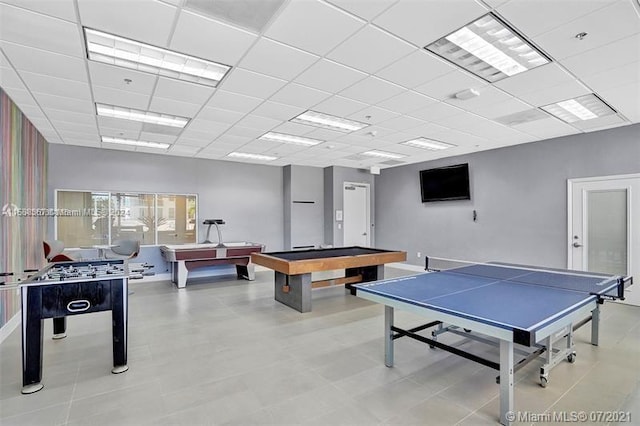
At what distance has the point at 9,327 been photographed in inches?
149

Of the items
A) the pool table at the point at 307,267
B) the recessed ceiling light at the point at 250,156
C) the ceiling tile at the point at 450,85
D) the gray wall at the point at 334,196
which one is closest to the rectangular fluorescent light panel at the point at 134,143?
the recessed ceiling light at the point at 250,156

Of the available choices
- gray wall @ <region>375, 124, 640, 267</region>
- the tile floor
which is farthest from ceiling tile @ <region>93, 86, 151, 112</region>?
gray wall @ <region>375, 124, 640, 267</region>

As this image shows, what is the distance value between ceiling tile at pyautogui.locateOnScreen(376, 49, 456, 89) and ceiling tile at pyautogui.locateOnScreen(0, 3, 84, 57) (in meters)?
2.73

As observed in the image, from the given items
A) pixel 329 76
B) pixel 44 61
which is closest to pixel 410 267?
pixel 329 76

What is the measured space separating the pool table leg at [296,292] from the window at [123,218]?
343 centimetres

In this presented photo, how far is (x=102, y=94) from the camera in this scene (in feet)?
12.4

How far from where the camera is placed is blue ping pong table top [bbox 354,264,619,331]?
2.04 m

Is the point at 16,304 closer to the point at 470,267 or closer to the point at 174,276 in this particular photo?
the point at 174,276

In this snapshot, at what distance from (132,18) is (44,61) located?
1.34 meters

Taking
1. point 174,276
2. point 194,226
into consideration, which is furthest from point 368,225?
point 174,276

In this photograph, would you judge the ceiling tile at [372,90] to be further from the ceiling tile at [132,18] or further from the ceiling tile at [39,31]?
the ceiling tile at [39,31]

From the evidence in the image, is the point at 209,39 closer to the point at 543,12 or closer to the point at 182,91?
the point at 182,91

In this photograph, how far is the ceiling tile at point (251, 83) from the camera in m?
3.31

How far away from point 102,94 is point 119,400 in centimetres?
331
